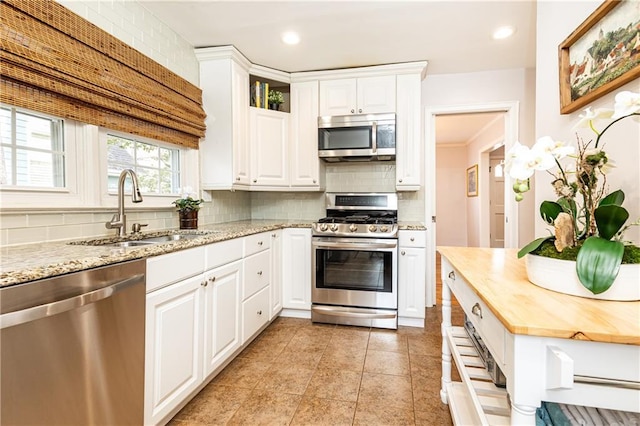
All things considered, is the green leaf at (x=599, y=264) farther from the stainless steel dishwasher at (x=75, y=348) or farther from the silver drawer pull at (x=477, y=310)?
the stainless steel dishwasher at (x=75, y=348)

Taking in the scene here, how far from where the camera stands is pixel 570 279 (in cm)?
86

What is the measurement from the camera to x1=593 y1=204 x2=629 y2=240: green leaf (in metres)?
0.82

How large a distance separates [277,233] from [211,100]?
4.32 feet

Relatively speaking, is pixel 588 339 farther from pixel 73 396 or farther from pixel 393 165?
pixel 393 165

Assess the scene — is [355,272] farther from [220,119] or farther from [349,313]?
[220,119]

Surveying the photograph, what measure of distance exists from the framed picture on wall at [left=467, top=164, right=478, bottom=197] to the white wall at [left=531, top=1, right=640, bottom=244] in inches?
187

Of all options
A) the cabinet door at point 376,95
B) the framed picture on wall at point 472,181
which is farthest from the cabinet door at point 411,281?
the framed picture on wall at point 472,181

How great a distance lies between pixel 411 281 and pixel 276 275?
4.02 ft

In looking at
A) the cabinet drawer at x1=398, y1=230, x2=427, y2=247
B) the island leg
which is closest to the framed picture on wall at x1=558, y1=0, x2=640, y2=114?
the island leg

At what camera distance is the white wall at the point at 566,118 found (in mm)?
1077

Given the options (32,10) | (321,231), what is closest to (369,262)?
(321,231)

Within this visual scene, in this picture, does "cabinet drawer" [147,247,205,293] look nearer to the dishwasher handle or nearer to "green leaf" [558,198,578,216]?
the dishwasher handle

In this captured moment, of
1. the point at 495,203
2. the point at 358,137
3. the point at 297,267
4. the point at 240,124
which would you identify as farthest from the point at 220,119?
the point at 495,203

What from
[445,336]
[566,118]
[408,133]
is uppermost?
[408,133]
